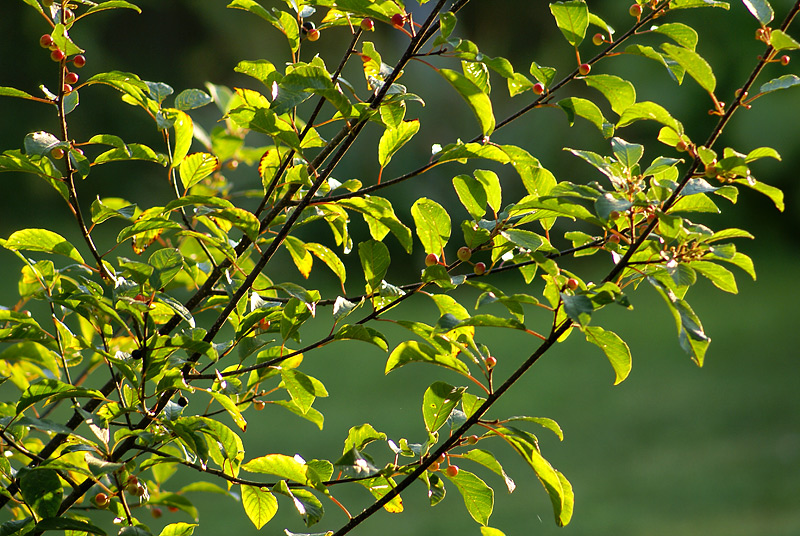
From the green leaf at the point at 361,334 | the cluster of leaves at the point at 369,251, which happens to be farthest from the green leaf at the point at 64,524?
the green leaf at the point at 361,334

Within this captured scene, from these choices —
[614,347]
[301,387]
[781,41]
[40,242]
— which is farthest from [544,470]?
[40,242]

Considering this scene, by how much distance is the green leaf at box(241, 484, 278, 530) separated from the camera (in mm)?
641

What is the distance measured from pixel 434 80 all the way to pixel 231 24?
146cm

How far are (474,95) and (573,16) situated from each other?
0.32ft

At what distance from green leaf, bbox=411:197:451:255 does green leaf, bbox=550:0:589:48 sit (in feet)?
0.51

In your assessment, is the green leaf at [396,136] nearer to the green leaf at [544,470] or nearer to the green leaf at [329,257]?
the green leaf at [329,257]

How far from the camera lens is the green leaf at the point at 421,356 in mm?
544

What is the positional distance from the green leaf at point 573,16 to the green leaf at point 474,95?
76 millimetres

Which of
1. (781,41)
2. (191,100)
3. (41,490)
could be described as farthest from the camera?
(191,100)

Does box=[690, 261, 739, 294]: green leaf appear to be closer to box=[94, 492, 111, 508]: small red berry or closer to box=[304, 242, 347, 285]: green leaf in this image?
box=[304, 242, 347, 285]: green leaf

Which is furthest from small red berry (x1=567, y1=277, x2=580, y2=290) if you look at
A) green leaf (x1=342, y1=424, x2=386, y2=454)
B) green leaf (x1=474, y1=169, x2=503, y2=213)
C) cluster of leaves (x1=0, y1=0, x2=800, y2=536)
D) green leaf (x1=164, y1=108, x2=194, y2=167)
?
green leaf (x1=164, y1=108, x2=194, y2=167)

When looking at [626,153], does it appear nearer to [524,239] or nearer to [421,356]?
[524,239]

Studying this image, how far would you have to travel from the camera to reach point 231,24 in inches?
194

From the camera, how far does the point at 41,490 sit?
0.57m
